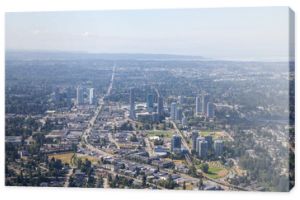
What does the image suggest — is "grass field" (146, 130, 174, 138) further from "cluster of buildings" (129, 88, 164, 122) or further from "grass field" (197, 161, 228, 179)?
"grass field" (197, 161, 228, 179)

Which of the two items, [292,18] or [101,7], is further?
[101,7]

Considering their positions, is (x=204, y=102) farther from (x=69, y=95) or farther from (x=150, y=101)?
(x=69, y=95)

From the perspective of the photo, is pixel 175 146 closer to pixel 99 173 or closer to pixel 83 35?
pixel 99 173

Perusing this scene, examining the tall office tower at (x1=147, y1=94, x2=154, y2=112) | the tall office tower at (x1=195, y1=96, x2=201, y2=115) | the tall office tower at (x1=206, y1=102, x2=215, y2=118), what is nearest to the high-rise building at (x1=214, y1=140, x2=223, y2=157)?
the tall office tower at (x1=206, y1=102, x2=215, y2=118)

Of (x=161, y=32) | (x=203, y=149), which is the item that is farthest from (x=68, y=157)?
(x=161, y=32)

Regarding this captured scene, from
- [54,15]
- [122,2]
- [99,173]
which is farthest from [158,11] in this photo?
[99,173]

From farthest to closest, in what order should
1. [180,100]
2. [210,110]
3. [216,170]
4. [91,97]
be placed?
[91,97] → [180,100] → [210,110] → [216,170]
